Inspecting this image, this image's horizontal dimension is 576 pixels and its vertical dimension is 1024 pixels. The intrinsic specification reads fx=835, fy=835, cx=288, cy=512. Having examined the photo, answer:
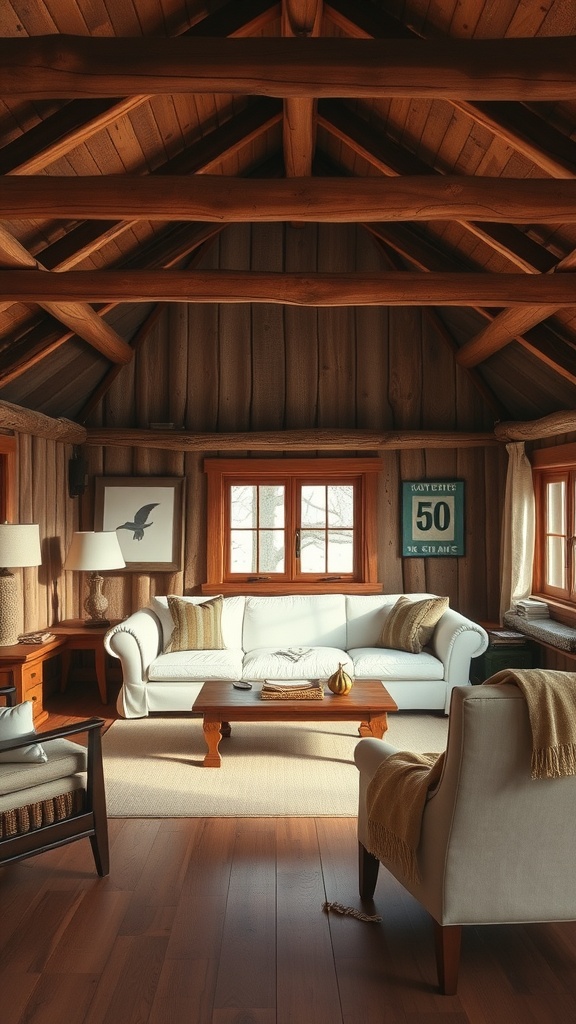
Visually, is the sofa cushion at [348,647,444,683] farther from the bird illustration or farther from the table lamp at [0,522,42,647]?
the table lamp at [0,522,42,647]

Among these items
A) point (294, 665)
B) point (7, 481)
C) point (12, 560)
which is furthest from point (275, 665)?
point (7, 481)

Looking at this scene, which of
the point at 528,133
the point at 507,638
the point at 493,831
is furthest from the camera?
the point at 507,638

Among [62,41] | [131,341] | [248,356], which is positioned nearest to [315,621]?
[248,356]

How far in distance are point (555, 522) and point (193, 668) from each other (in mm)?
3264

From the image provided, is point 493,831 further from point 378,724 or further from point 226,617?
point 226,617

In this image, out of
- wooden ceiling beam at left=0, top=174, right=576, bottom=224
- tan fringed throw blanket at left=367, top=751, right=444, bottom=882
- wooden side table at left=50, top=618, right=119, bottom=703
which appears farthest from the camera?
wooden side table at left=50, top=618, right=119, bottom=703

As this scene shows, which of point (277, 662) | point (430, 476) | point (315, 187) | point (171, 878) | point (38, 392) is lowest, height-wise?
point (171, 878)

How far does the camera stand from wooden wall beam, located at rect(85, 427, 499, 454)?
748 cm

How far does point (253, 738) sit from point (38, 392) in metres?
3.15

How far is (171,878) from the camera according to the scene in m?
3.59

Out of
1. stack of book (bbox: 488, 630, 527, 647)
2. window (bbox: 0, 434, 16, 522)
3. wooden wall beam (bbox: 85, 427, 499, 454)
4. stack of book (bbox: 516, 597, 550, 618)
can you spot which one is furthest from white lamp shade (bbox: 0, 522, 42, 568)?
stack of book (bbox: 516, 597, 550, 618)

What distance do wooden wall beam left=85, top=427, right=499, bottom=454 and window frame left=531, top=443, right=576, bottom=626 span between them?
1.99ft

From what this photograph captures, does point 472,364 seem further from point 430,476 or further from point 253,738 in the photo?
point 253,738

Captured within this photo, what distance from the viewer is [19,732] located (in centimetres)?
348
